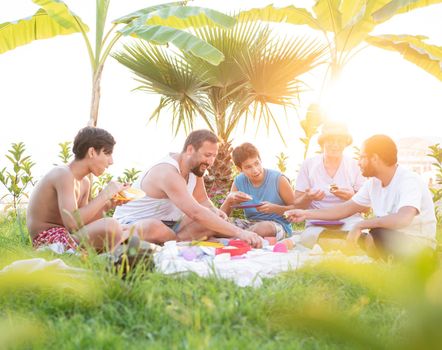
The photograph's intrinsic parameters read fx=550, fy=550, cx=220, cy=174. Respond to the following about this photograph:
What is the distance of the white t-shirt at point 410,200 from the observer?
4270mm

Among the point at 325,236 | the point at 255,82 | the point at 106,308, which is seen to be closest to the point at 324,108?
the point at 255,82

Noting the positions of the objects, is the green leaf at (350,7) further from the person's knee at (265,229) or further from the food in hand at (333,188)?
the person's knee at (265,229)

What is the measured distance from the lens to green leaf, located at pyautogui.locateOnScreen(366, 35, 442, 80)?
9.48m

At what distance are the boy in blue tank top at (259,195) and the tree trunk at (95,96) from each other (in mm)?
2758

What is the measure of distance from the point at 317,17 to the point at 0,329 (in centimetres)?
879

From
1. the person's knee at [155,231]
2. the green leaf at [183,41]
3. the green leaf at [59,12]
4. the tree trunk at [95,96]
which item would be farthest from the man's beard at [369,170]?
the green leaf at [59,12]

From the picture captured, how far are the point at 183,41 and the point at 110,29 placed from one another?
2005 millimetres

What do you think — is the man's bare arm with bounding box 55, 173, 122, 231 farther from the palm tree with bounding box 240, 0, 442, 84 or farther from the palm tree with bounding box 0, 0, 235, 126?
the palm tree with bounding box 240, 0, 442, 84

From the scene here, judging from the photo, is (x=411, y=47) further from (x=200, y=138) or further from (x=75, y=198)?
(x=75, y=198)

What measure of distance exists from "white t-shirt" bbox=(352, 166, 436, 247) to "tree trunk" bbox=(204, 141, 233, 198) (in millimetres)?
4831

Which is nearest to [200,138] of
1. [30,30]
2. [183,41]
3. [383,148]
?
[383,148]

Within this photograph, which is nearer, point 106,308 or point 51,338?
point 51,338

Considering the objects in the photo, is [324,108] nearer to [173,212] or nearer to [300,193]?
→ [300,193]

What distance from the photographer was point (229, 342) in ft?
7.20
